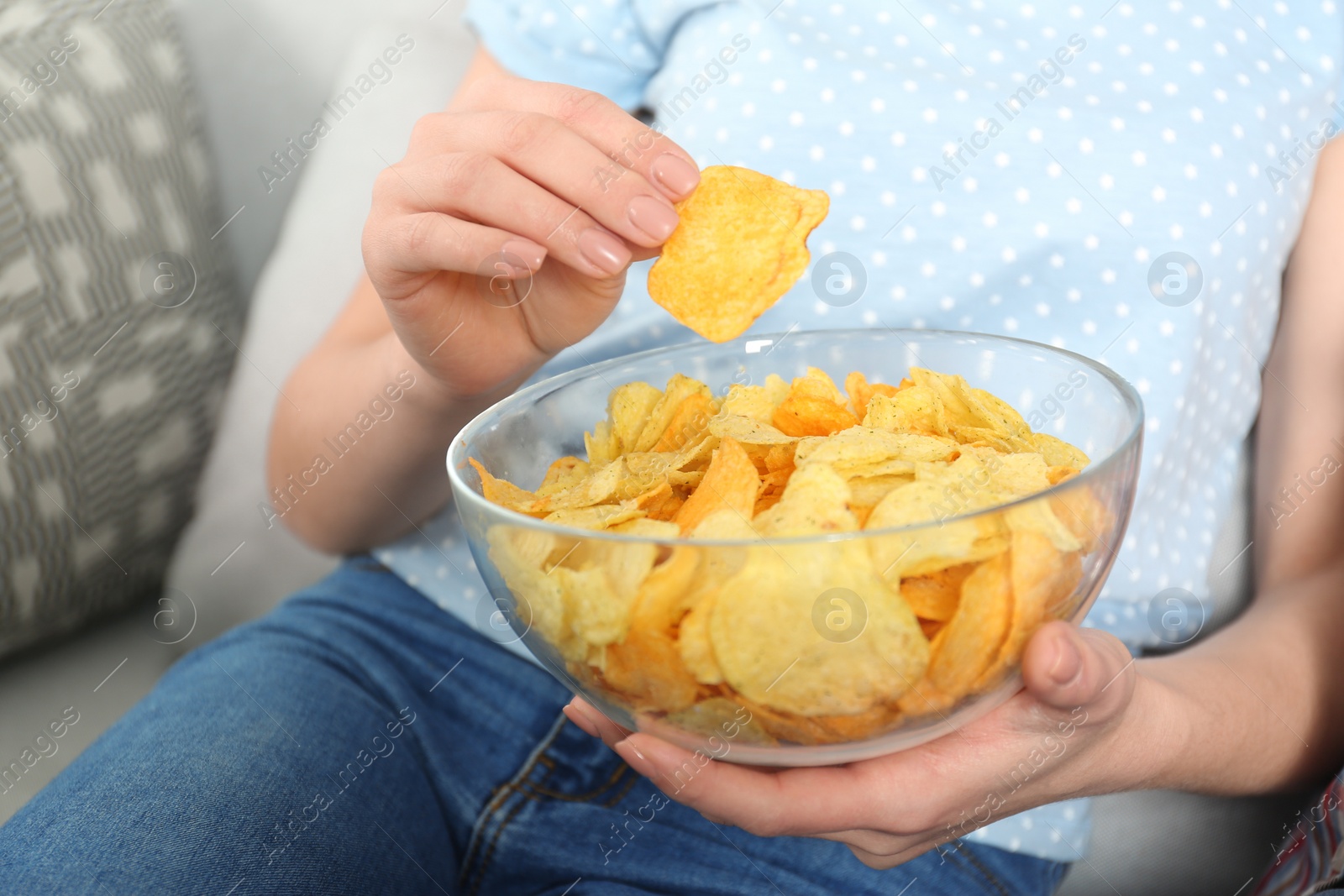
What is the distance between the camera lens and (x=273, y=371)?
1.00 m

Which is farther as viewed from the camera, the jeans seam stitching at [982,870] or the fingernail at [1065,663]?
the jeans seam stitching at [982,870]

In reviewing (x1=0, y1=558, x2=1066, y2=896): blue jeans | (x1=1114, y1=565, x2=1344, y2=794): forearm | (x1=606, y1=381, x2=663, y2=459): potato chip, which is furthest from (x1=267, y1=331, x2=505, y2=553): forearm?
(x1=1114, y1=565, x2=1344, y2=794): forearm

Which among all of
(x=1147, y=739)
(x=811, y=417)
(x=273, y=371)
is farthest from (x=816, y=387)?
(x=273, y=371)

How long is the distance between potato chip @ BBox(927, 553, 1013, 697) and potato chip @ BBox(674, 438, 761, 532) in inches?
3.6

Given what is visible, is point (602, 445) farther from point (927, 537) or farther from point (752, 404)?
point (927, 537)

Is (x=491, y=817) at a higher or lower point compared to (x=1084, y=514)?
lower

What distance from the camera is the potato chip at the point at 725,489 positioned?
16.2 inches

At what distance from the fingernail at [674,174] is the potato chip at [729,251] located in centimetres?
3

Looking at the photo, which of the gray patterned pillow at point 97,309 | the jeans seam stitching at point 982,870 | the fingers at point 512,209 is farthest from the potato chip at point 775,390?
the gray patterned pillow at point 97,309

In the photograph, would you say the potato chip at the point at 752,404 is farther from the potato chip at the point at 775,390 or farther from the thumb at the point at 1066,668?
the thumb at the point at 1066,668

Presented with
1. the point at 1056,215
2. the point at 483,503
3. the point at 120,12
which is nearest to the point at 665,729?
the point at 483,503

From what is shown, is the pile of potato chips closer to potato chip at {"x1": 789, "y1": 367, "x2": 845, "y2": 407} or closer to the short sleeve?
potato chip at {"x1": 789, "y1": 367, "x2": 845, "y2": 407}

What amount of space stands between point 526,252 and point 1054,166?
45 cm

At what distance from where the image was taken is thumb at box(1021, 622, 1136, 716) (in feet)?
1.34
